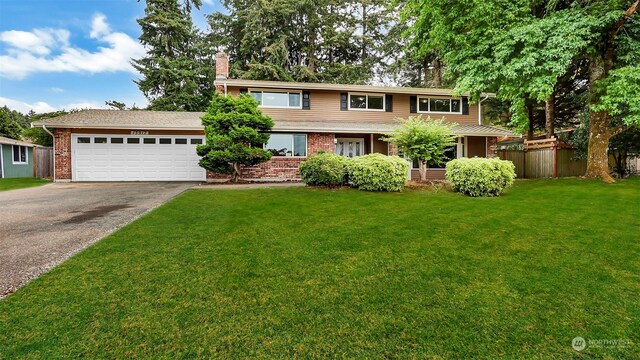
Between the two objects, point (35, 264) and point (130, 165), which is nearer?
point (35, 264)

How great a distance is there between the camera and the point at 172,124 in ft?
44.0

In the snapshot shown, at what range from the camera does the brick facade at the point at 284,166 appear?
13.3 m

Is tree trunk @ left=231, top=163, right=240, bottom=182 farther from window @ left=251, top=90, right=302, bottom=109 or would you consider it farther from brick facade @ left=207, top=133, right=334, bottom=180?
window @ left=251, top=90, right=302, bottom=109

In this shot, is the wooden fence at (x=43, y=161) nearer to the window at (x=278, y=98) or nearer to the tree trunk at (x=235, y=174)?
the tree trunk at (x=235, y=174)

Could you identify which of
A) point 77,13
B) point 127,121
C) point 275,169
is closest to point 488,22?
point 275,169

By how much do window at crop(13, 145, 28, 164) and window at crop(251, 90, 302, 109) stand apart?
50.2ft

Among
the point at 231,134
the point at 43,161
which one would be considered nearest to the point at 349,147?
the point at 231,134

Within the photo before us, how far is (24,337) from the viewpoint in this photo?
6.65ft

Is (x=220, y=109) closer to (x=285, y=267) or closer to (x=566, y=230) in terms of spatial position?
(x=285, y=267)

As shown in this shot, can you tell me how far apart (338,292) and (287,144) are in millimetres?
11388

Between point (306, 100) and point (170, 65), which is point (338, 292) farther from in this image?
point (170, 65)

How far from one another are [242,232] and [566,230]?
525 centimetres

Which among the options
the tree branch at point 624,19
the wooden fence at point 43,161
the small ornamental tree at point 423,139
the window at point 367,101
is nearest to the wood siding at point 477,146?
the window at point 367,101

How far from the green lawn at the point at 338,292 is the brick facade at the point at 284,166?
8.13 metres
